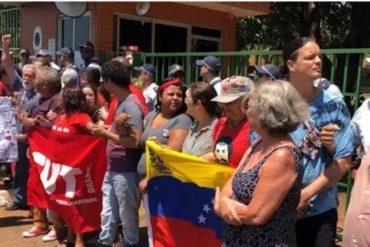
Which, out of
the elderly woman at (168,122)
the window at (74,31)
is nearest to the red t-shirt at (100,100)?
the elderly woman at (168,122)

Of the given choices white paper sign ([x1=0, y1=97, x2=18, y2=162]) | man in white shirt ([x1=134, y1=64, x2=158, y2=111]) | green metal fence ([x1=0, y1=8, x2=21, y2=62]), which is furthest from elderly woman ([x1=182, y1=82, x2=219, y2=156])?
green metal fence ([x1=0, y1=8, x2=21, y2=62])

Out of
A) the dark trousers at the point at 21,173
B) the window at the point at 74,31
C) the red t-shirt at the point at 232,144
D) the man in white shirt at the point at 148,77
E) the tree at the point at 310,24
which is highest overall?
the tree at the point at 310,24

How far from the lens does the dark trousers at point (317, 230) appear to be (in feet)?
9.53

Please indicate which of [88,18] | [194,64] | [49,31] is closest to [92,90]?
[194,64]

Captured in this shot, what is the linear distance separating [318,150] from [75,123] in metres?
2.83

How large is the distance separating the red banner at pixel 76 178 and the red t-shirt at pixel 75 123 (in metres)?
0.05

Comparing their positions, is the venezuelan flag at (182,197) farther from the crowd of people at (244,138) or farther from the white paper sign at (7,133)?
the white paper sign at (7,133)

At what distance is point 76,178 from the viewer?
5043 millimetres

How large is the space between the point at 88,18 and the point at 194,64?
18.0ft

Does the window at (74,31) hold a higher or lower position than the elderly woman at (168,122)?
higher

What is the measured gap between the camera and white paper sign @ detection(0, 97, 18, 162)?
231 inches

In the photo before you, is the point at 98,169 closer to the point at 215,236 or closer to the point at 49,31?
the point at 215,236

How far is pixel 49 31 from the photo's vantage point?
1266cm

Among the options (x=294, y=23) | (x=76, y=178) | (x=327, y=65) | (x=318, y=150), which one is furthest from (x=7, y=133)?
(x=294, y=23)
